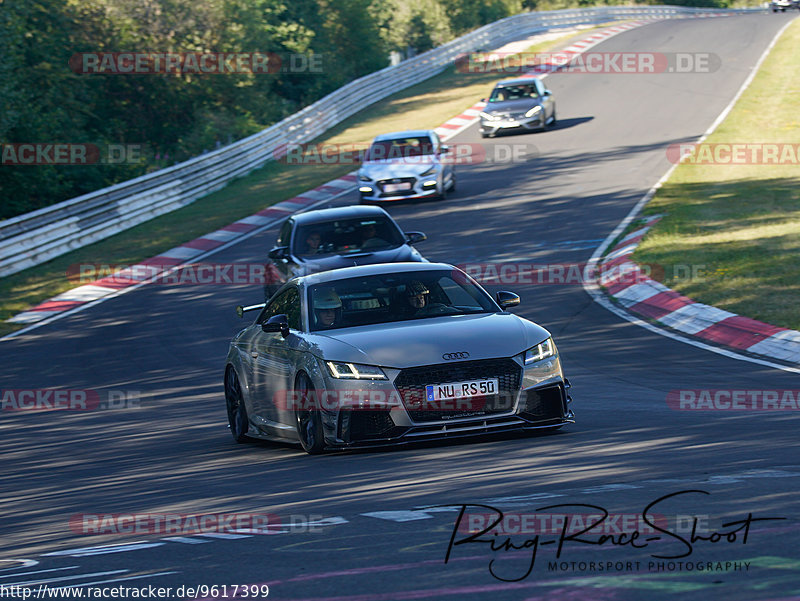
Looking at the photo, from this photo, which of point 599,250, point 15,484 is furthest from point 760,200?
point 15,484

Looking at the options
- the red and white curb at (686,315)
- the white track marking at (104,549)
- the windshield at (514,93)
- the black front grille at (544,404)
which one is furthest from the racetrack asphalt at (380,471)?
the windshield at (514,93)

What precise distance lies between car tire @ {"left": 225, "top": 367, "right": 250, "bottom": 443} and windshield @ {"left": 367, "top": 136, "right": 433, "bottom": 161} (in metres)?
17.6

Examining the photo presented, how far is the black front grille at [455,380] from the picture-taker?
27.8 ft

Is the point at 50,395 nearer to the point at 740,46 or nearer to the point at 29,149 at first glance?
the point at 29,149

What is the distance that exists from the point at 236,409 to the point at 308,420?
1.91 meters

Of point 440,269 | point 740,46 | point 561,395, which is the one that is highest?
point 740,46

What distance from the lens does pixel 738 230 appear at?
20.1 metres

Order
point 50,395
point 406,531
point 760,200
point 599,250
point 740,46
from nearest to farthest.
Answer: point 406,531 → point 50,395 → point 599,250 → point 760,200 → point 740,46

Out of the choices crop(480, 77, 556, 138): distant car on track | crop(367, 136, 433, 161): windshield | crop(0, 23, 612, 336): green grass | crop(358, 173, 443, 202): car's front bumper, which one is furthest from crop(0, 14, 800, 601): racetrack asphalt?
crop(480, 77, 556, 138): distant car on track

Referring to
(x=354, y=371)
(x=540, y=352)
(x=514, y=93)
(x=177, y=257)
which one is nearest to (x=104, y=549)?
(x=354, y=371)

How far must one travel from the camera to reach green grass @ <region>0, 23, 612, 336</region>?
76.2ft

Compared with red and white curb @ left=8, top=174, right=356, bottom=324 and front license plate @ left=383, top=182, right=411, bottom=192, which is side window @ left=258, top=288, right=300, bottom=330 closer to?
red and white curb @ left=8, top=174, right=356, bottom=324

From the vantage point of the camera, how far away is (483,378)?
855 centimetres

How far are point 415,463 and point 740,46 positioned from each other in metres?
45.4
